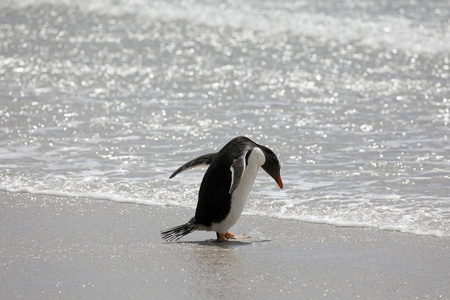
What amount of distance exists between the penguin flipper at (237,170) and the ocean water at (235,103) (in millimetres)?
841

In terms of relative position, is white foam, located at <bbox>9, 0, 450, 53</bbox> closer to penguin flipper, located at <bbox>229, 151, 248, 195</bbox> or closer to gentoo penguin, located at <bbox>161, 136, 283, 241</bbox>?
gentoo penguin, located at <bbox>161, 136, 283, 241</bbox>

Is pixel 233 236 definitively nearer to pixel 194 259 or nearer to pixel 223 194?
pixel 223 194

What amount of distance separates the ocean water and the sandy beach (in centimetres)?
32

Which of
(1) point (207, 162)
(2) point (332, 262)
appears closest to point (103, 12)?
(1) point (207, 162)

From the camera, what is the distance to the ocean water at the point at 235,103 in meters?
5.84

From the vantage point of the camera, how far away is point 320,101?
8500 mm

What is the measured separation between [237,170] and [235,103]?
3.97 metres

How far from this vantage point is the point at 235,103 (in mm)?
8453

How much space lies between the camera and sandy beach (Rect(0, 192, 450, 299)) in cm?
387

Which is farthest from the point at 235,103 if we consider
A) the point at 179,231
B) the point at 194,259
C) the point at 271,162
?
the point at 194,259

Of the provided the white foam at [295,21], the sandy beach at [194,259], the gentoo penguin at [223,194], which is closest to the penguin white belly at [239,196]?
the gentoo penguin at [223,194]

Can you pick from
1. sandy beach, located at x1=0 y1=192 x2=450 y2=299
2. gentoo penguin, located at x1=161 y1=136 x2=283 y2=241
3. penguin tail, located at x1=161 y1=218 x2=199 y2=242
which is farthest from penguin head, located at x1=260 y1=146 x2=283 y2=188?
penguin tail, located at x1=161 y1=218 x2=199 y2=242

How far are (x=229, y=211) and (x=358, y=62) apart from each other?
6.24 meters

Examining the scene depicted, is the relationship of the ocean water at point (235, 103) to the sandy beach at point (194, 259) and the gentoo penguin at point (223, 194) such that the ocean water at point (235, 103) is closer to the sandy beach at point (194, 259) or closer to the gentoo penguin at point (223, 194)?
the sandy beach at point (194, 259)
